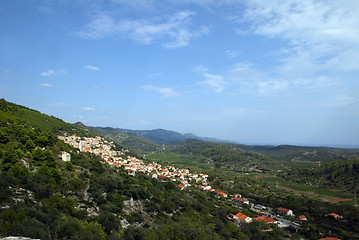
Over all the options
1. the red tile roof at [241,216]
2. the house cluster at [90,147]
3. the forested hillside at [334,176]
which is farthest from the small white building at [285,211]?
the house cluster at [90,147]

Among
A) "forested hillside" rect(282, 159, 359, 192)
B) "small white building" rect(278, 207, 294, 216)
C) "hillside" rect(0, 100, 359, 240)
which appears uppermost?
"hillside" rect(0, 100, 359, 240)

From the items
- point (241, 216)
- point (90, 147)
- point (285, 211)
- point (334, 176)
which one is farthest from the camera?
point (334, 176)

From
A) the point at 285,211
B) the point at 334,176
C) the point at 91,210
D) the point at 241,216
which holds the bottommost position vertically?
the point at 285,211

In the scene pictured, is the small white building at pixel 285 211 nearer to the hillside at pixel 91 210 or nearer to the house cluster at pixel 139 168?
the hillside at pixel 91 210

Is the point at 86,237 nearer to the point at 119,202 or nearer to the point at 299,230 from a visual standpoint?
the point at 119,202

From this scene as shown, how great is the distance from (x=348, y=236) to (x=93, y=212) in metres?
37.3

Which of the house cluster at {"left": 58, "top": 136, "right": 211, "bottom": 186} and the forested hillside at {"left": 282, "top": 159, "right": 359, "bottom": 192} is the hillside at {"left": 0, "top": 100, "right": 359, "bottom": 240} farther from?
the forested hillside at {"left": 282, "top": 159, "right": 359, "bottom": 192}

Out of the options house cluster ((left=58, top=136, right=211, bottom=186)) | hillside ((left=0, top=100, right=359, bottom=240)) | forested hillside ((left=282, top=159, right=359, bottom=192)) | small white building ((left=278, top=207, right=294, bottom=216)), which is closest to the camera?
hillside ((left=0, top=100, right=359, bottom=240))

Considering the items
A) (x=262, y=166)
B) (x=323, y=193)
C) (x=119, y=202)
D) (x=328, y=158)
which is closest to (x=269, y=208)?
(x=323, y=193)

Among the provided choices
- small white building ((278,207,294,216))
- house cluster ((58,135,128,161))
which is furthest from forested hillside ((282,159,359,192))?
house cluster ((58,135,128,161))

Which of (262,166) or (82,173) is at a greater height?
(82,173)

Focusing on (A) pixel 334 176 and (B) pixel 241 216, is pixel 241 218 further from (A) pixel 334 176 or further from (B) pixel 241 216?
(A) pixel 334 176

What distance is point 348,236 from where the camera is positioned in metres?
30.7

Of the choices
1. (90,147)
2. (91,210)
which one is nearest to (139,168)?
(90,147)
